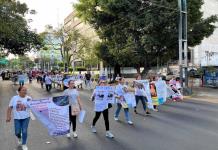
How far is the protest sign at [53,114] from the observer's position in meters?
8.69

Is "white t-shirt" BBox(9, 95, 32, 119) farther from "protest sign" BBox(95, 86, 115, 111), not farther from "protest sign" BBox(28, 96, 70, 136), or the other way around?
"protest sign" BBox(95, 86, 115, 111)

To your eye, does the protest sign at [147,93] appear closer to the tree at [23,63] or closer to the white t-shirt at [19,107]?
the white t-shirt at [19,107]

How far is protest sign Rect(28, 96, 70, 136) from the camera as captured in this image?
8.69 meters

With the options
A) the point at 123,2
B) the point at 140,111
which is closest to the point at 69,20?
the point at 123,2

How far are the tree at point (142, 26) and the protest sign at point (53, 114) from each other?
59.4 ft

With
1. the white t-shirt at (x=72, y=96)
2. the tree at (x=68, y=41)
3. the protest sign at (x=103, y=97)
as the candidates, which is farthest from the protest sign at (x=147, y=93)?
the tree at (x=68, y=41)

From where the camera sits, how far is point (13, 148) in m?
8.25

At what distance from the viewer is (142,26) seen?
27.9 metres

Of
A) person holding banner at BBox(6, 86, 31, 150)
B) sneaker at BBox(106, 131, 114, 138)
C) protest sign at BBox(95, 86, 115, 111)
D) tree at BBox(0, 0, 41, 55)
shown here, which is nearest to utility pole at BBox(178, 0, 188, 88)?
tree at BBox(0, 0, 41, 55)

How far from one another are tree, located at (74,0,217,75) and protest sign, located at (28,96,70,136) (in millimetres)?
18093

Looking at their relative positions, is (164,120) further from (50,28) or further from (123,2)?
(50,28)

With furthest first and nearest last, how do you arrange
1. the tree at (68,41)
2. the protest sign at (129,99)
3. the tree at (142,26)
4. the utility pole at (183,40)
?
the tree at (68,41)
the tree at (142,26)
the utility pole at (183,40)
the protest sign at (129,99)

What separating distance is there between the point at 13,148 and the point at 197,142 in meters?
4.45

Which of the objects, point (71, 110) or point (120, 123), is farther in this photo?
point (120, 123)
